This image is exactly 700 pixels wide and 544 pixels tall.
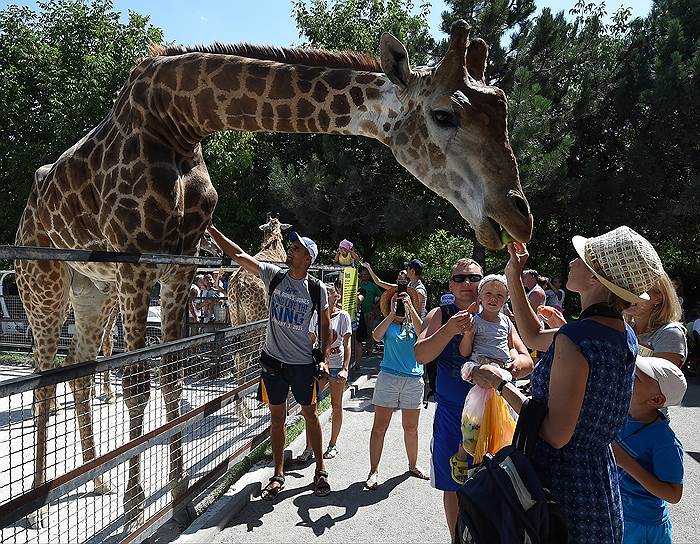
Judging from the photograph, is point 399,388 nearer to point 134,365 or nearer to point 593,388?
point 134,365

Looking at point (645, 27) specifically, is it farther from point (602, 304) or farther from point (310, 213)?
point (602, 304)

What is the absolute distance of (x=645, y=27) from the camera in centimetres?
1511

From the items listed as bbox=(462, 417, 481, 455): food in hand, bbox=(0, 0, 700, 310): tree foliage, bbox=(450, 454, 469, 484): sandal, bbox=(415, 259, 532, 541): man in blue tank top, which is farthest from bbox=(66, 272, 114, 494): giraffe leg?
bbox=(0, 0, 700, 310): tree foliage

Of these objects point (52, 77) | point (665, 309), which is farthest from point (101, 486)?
point (52, 77)

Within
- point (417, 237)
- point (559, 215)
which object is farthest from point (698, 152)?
point (417, 237)

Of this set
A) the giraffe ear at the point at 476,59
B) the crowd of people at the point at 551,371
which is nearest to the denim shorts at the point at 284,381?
the crowd of people at the point at 551,371

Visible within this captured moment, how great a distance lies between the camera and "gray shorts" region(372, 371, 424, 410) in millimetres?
5277

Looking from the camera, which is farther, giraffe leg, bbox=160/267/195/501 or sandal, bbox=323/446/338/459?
sandal, bbox=323/446/338/459

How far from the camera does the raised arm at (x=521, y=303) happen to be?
9.39 feet

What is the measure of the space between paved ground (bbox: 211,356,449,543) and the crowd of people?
6.0 inches

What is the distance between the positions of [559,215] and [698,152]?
11.7 feet

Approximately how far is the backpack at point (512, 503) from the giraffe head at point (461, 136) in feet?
3.49

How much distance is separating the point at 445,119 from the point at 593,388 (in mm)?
1617

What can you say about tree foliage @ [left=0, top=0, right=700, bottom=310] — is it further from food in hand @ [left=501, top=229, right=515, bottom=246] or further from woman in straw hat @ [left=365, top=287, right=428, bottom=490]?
food in hand @ [left=501, top=229, right=515, bottom=246]
